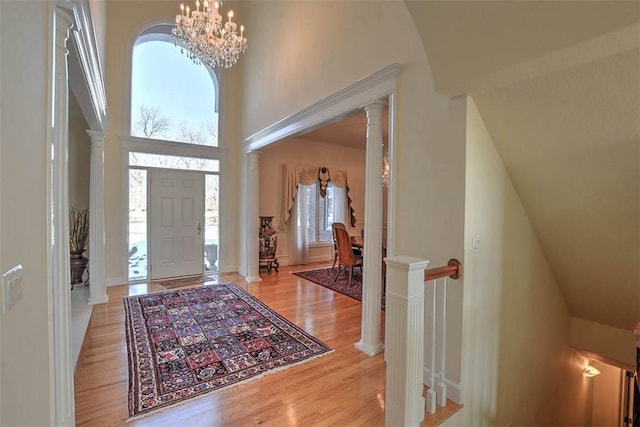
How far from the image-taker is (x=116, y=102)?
4734 millimetres

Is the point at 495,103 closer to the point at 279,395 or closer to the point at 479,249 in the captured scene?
the point at 479,249

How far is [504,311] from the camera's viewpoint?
2326mm

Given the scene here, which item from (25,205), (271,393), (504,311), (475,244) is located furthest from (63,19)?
(504,311)

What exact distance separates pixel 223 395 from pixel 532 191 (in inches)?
111

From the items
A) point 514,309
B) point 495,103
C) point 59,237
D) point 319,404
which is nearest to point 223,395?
point 319,404

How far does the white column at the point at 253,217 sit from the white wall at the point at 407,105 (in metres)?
1.75

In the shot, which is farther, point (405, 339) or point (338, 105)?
point (338, 105)

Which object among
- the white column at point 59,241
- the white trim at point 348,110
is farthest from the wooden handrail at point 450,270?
the white column at point 59,241

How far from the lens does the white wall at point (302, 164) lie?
607 centimetres

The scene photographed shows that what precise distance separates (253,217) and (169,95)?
2.72 metres

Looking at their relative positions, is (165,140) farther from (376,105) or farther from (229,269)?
(376,105)

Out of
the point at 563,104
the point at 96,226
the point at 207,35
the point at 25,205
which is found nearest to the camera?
the point at 25,205

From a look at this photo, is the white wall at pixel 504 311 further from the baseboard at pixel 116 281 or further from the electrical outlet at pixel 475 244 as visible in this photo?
the baseboard at pixel 116 281

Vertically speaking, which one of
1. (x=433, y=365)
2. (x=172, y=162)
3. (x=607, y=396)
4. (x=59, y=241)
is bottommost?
(x=607, y=396)
